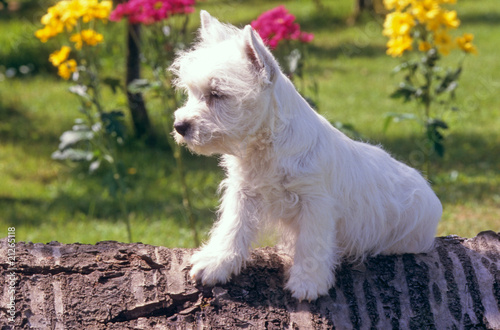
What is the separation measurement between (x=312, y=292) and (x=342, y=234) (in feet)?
1.44

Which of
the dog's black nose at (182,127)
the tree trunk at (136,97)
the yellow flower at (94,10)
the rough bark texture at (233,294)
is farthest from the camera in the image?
the tree trunk at (136,97)

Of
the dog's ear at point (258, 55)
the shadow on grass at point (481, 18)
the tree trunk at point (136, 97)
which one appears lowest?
the dog's ear at point (258, 55)

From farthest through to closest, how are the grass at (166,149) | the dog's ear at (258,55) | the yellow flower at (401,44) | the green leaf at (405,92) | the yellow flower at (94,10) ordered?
the grass at (166,149), the green leaf at (405,92), the yellow flower at (401,44), the yellow flower at (94,10), the dog's ear at (258,55)

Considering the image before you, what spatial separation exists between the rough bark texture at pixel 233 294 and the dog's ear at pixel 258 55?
110cm

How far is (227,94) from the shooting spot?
2.74 metres

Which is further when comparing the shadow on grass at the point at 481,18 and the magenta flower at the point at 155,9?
the shadow on grass at the point at 481,18

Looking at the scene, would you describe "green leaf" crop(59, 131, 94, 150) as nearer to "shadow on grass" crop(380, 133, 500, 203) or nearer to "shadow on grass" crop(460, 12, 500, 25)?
"shadow on grass" crop(380, 133, 500, 203)

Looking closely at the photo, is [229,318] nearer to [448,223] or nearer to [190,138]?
[190,138]

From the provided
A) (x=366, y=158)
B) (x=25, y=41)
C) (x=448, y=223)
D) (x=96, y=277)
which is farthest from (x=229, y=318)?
(x=25, y=41)

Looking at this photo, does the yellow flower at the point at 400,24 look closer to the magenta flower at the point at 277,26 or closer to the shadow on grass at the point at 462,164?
the magenta flower at the point at 277,26

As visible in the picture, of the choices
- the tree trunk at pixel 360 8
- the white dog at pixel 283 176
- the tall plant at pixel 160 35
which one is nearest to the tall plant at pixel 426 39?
the tall plant at pixel 160 35

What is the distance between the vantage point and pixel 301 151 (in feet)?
9.53

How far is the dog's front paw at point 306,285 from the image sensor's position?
2998mm

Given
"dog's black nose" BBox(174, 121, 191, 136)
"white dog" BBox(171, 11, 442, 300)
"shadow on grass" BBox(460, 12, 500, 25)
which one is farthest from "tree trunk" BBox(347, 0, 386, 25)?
"dog's black nose" BBox(174, 121, 191, 136)
